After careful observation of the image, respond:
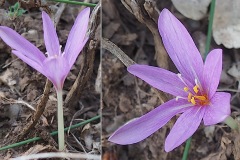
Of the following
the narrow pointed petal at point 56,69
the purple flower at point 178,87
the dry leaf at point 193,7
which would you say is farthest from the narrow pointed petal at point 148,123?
the dry leaf at point 193,7

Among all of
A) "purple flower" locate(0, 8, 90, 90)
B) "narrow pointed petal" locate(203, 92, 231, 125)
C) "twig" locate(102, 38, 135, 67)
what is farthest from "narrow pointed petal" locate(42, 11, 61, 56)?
"narrow pointed petal" locate(203, 92, 231, 125)

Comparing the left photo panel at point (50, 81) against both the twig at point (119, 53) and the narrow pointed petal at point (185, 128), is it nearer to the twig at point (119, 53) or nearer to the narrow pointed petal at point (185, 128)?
the twig at point (119, 53)

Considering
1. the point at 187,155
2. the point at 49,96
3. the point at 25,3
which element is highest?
the point at 25,3

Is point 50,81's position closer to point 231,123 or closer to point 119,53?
point 119,53

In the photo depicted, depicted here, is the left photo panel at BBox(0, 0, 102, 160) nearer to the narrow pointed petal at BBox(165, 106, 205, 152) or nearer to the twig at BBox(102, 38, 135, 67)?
the twig at BBox(102, 38, 135, 67)

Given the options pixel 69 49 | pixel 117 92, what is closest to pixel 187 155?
pixel 117 92

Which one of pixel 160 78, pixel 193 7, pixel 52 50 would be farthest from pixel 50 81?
pixel 193 7

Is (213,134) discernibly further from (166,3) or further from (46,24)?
(46,24)
